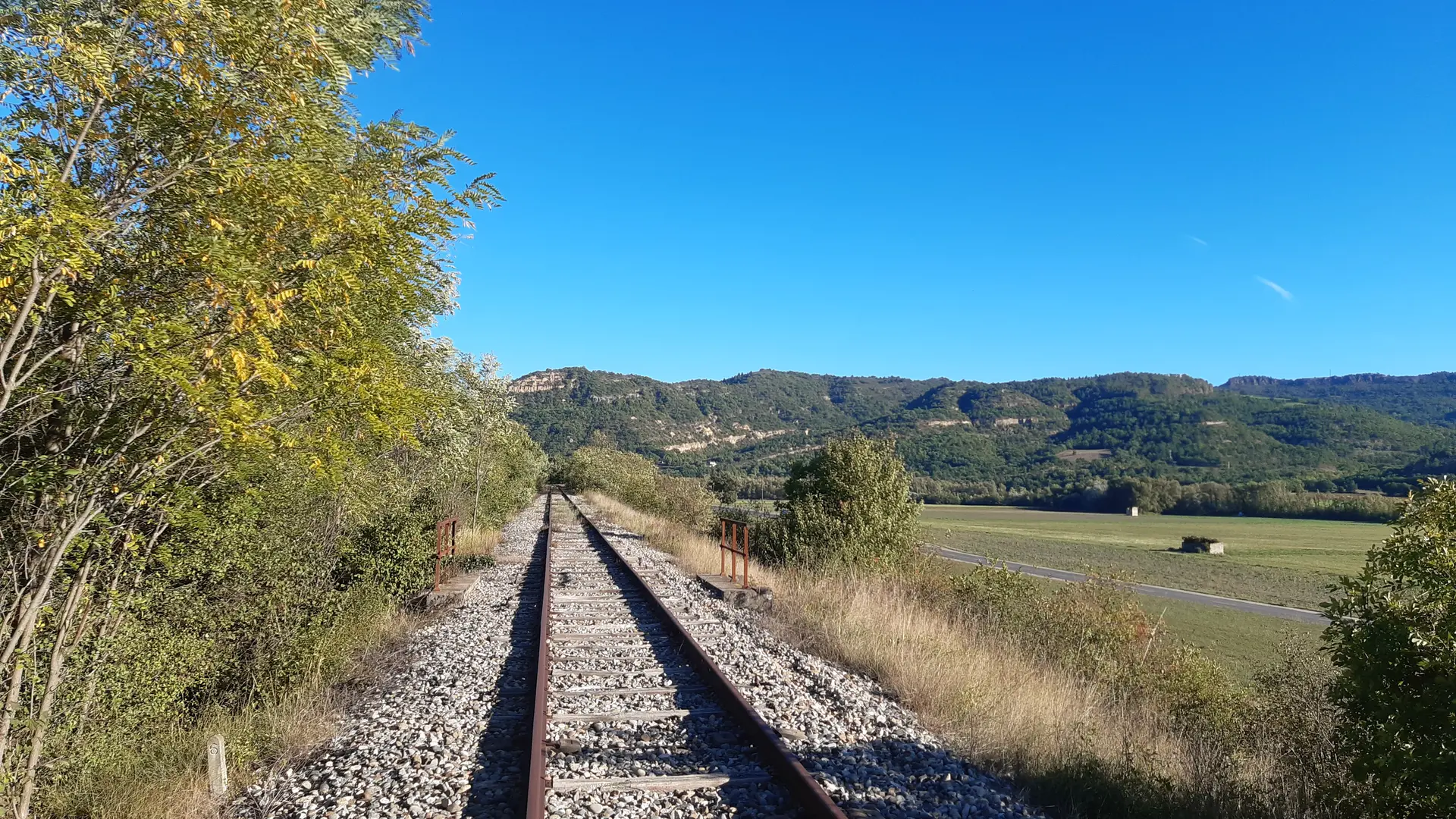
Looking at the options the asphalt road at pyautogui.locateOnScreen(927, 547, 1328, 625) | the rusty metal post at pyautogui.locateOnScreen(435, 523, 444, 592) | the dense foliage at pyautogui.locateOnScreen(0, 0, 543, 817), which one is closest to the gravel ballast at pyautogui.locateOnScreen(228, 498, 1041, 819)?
the dense foliage at pyautogui.locateOnScreen(0, 0, 543, 817)

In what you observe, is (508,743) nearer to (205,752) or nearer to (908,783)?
(205,752)

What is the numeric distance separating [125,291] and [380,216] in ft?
4.15

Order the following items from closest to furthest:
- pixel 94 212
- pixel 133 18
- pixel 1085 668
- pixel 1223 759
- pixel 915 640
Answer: pixel 94 212
pixel 133 18
pixel 1223 759
pixel 915 640
pixel 1085 668

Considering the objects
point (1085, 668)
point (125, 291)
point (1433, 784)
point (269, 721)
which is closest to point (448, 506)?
point (269, 721)

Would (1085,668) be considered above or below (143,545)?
below

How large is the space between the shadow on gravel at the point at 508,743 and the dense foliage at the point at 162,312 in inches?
82.1

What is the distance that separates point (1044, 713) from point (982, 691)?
478 mm

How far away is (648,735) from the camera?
531 cm

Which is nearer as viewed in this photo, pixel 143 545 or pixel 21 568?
pixel 21 568

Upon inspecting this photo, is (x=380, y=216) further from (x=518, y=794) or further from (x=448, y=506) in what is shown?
(x=448, y=506)

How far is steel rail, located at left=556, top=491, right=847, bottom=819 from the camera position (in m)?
3.97

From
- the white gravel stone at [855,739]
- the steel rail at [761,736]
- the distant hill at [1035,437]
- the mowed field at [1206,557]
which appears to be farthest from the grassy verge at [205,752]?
the distant hill at [1035,437]

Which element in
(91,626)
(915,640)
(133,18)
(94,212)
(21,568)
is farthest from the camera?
(915,640)

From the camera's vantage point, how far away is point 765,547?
55.8 feet
